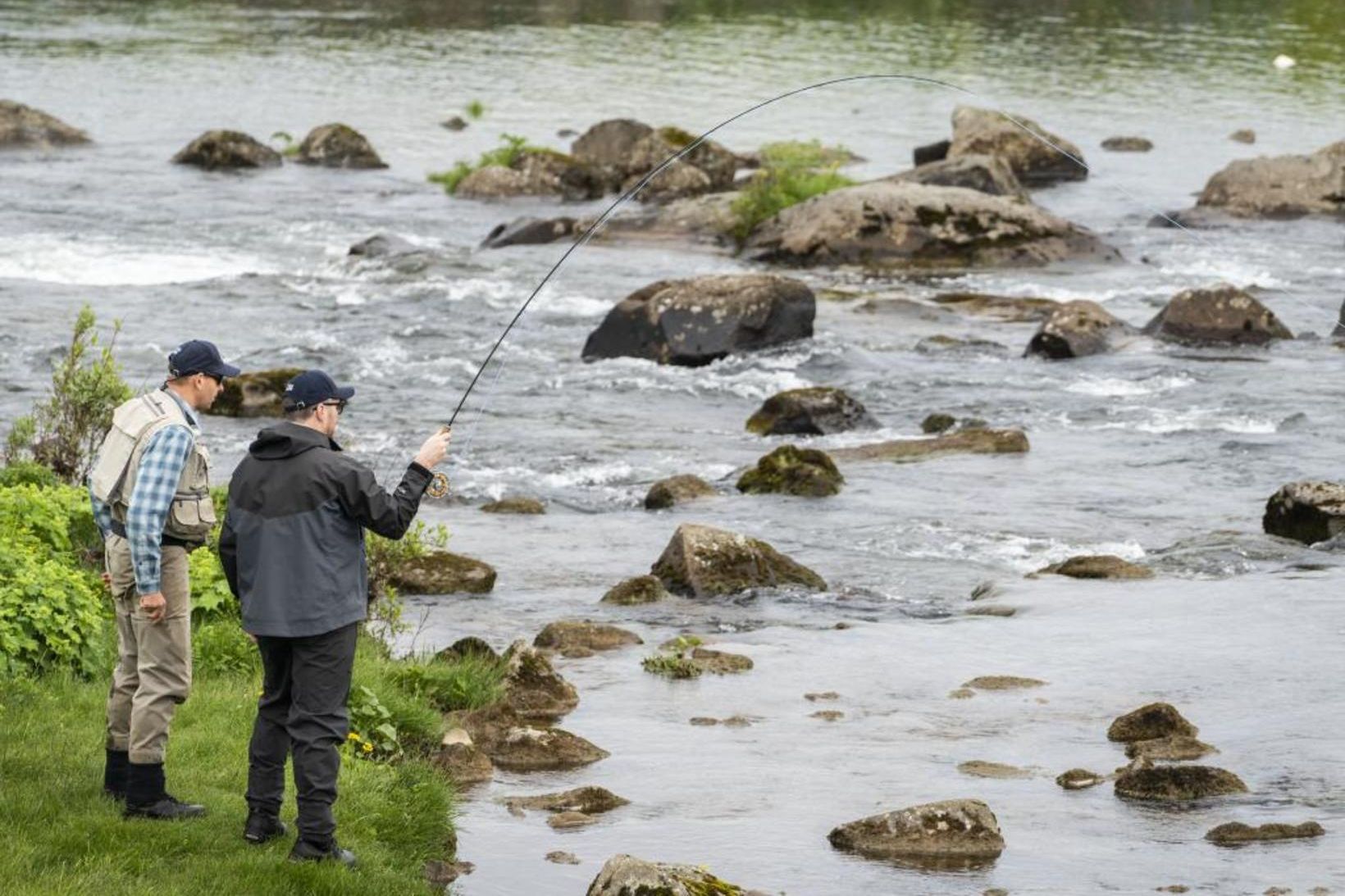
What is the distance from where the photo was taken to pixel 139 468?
27.3 ft

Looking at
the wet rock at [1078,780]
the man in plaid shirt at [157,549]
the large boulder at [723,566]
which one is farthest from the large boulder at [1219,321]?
the man in plaid shirt at [157,549]

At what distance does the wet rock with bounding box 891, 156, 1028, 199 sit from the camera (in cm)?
3481

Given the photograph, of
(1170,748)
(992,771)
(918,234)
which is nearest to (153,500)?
(992,771)

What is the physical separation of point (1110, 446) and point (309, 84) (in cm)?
3451

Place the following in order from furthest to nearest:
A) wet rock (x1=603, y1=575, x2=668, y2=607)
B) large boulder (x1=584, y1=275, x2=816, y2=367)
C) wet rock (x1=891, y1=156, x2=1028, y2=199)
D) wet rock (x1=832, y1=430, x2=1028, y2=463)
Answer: wet rock (x1=891, y1=156, x2=1028, y2=199)
large boulder (x1=584, y1=275, x2=816, y2=367)
wet rock (x1=832, y1=430, x2=1028, y2=463)
wet rock (x1=603, y1=575, x2=668, y2=607)

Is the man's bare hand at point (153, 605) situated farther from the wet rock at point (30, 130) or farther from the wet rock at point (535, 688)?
the wet rock at point (30, 130)

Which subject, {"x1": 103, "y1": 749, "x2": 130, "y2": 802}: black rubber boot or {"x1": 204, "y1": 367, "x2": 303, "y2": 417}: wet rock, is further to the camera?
{"x1": 204, "y1": 367, "x2": 303, "y2": 417}: wet rock

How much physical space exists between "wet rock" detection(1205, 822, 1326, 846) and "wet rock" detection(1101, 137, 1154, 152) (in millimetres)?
35093

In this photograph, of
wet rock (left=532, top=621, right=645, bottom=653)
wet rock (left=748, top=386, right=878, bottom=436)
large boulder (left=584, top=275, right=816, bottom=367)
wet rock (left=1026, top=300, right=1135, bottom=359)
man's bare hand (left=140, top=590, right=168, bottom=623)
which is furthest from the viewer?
wet rock (left=1026, top=300, right=1135, bottom=359)

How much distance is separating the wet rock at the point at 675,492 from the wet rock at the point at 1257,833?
30.8 ft

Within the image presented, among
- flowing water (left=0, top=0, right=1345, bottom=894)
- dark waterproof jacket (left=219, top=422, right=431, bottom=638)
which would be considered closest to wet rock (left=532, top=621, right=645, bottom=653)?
flowing water (left=0, top=0, right=1345, bottom=894)

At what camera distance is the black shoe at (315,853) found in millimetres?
8266

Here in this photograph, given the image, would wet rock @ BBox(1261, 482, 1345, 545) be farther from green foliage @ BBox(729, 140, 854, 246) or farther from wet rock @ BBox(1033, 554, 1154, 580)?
green foliage @ BBox(729, 140, 854, 246)

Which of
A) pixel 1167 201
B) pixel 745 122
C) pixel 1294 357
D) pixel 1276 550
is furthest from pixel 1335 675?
pixel 745 122
